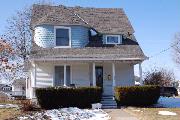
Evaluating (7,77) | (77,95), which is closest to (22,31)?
(7,77)

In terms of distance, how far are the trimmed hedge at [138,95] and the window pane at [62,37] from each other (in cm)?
649

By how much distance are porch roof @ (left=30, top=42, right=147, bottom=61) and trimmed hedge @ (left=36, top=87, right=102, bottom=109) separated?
124 inches

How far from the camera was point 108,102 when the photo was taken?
26000 mm

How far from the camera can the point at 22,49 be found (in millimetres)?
44688

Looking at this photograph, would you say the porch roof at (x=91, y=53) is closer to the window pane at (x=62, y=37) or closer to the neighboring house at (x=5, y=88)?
the window pane at (x=62, y=37)

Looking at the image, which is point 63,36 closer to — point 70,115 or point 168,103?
point 168,103

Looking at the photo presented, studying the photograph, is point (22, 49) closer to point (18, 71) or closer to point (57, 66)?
point (18, 71)

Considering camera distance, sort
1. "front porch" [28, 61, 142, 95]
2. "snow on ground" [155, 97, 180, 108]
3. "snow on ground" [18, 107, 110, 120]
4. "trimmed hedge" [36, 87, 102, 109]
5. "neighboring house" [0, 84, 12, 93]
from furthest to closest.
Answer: "neighboring house" [0, 84, 12, 93], "front porch" [28, 61, 142, 95], "snow on ground" [155, 97, 180, 108], "trimmed hedge" [36, 87, 102, 109], "snow on ground" [18, 107, 110, 120]

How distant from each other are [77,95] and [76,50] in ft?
16.7

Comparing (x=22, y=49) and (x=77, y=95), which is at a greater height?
(x=22, y=49)

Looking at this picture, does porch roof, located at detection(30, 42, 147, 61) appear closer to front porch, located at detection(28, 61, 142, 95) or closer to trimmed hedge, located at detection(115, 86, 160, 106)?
front porch, located at detection(28, 61, 142, 95)

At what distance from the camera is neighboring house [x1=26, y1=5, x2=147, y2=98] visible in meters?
26.3

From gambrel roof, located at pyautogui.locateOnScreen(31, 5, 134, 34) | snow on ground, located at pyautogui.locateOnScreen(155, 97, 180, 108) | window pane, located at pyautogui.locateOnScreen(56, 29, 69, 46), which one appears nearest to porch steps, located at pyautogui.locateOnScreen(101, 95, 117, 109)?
snow on ground, located at pyautogui.locateOnScreen(155, 97, 180, 108)

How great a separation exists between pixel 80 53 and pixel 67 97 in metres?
4.82
